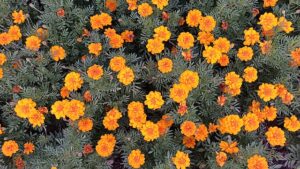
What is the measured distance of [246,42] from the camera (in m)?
2.73

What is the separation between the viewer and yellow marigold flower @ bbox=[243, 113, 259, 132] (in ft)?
8.23

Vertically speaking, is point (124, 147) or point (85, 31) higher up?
point (85, 31)

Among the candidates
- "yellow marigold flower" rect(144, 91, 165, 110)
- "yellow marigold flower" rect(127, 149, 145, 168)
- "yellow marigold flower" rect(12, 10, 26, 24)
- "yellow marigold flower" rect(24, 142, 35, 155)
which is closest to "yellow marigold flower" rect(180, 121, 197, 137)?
"yellow marigold flower" rect(144, 91, 165, 110)

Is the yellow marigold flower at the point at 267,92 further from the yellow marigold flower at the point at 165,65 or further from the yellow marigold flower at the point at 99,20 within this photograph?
the yellow marigold flower at the point at 99,20

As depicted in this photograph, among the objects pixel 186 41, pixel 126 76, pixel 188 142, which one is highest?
pixel 186 41

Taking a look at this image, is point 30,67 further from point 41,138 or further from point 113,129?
point 113,129

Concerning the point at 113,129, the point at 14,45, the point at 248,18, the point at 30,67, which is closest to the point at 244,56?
the point at 248,18

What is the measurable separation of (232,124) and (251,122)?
0.41ft

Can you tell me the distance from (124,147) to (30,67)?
0.88m

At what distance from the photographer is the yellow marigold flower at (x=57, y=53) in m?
2.76

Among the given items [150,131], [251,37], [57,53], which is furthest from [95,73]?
[251,37]

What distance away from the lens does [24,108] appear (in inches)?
101

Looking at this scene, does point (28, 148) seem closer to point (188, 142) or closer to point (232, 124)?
point (188, 142)

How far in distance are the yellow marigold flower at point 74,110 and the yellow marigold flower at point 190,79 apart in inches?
26.4
